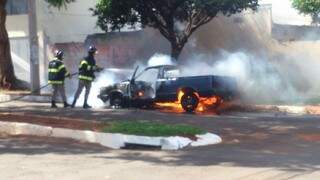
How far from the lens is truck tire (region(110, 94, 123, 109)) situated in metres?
20.9

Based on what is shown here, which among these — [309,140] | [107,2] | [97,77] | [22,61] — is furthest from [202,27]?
[309,140]

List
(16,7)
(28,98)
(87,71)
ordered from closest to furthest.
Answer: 1. (87,71)
2. (28,98)
3. (16,7)

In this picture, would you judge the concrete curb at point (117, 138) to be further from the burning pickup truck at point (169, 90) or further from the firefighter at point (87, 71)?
the burning pickup truck at point (169, 90)

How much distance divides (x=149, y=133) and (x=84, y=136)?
5.21 feet

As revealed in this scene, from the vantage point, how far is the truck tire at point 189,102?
1936 cm

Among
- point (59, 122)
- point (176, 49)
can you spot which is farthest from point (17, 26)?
point (59, 122)

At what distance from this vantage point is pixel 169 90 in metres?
19.9

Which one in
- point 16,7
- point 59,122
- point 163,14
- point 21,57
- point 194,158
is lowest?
point 194,158

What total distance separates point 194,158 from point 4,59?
61.6 ft

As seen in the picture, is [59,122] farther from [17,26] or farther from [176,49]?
[17,26]

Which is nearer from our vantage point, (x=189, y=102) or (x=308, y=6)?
(x=189, y=102)

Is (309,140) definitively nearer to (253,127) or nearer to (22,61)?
(253,127)

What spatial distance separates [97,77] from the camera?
2273 centimetres

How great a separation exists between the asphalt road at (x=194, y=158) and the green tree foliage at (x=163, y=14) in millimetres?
10231
